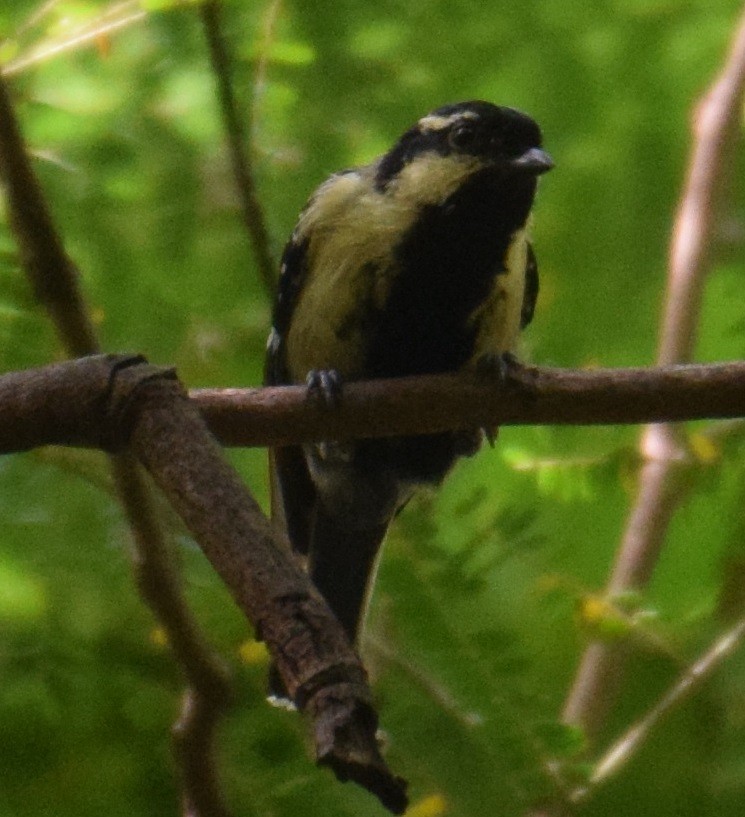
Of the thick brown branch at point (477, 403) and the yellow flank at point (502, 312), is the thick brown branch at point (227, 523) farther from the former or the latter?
the yellow flank at point (502, 312)

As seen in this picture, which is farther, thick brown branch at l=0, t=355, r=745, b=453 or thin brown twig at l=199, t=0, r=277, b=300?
thin brown twig at l=199, t=0, r=277, b=300

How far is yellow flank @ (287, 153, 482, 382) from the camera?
237 centimetres

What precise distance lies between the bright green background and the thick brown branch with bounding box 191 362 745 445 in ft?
0.81

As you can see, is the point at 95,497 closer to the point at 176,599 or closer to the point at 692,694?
the point at 176,599

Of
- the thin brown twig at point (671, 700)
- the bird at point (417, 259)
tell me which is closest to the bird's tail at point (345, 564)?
the bird at point (417, 259)

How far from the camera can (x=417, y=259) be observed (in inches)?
93.4

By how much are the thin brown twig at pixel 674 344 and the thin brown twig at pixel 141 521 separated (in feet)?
1.99

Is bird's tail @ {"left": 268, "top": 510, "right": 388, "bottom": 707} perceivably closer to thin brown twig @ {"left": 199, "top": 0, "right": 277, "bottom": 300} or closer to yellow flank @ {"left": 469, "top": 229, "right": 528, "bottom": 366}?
yellow flank @ {"left": 469, "top": 229, "right": 528, "bottom": 366}

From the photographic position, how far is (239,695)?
2.12m

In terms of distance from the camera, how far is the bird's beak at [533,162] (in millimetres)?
2354

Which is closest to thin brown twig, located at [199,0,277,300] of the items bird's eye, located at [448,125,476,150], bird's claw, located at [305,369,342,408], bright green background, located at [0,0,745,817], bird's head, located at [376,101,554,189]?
bright green background, located at [0,0,745,817]

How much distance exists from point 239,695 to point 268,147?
2.92 feet

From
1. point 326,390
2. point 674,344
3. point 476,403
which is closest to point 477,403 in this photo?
point 476,403

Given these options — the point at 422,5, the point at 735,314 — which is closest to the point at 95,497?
the point at 422,5
